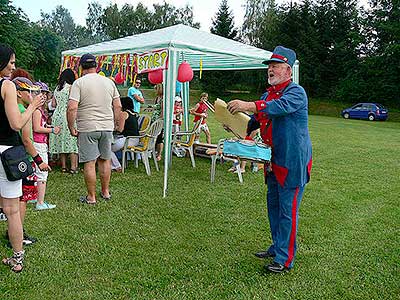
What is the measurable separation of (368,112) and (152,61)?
74.0ft

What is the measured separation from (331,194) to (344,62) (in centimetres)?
2939

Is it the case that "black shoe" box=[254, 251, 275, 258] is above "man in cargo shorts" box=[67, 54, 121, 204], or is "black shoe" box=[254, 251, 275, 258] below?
below

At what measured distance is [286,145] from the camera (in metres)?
2.97

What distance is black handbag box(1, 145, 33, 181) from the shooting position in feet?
8.84

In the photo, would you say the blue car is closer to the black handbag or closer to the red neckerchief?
the red neckerchief

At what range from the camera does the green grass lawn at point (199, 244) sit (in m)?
2.86

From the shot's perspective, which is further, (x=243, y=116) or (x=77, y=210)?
(x=243, y=116)

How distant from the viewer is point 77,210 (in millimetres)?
4461

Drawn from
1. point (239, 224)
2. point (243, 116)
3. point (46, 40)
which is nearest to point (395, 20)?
point (46, 40)

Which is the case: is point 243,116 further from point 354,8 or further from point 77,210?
point 354,8

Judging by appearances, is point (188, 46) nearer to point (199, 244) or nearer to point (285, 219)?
point (199, 244)

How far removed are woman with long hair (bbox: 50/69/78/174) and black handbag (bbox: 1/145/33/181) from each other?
3115 mm

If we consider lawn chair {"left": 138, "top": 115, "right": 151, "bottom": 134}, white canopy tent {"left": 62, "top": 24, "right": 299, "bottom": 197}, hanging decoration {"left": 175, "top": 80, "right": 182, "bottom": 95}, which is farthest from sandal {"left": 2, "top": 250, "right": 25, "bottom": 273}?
hanging decoration {"left": 175, "top": 80, "right": 182, "bottom": 95}

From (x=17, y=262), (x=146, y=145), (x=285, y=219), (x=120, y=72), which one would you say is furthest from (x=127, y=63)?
(x=285, y=219)
